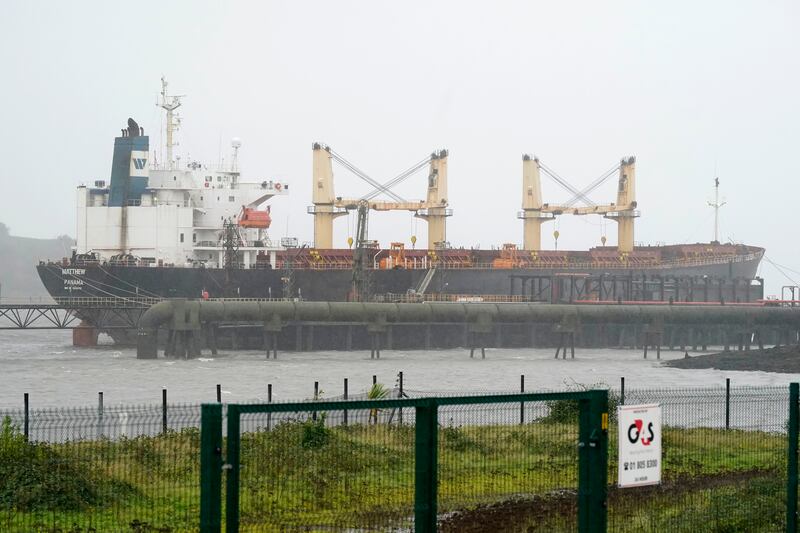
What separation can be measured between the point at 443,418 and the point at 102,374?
22554mm

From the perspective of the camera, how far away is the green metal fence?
788cm

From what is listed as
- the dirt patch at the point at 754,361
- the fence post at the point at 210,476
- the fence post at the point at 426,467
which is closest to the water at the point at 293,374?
the dirt patch at the point at 754,361

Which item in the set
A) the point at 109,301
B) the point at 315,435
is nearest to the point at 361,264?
the point at 109,301

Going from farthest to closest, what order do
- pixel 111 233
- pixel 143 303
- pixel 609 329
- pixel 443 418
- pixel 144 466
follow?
pixel 609 329
pixel 111 233
pixel 143 303
pixel 443 418
pixel 144 466

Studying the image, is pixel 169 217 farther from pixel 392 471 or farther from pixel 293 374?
pixel 392 471

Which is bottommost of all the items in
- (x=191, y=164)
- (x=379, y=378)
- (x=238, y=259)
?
(x=379, y=378)

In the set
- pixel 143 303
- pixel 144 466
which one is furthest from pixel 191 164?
pixel 144 466

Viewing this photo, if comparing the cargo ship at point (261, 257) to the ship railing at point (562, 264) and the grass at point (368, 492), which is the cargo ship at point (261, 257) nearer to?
the ship railing at point (562, 264)

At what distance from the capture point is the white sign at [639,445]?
9617mm

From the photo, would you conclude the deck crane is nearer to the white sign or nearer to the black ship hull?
the black ship hull

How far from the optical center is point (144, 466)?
13.2m

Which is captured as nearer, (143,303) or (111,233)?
(143,303)

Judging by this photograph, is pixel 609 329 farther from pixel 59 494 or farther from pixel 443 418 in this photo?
pixel 59 494

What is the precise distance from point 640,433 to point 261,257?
6145cm
